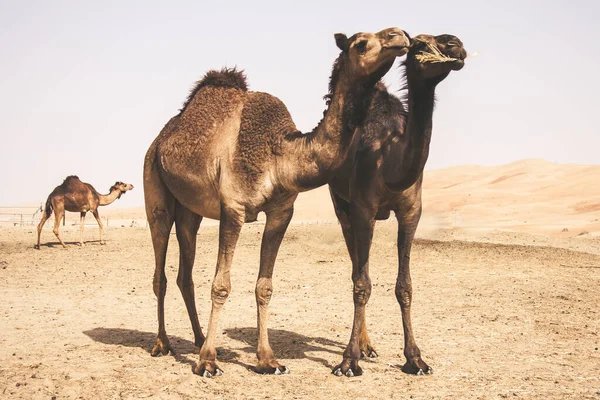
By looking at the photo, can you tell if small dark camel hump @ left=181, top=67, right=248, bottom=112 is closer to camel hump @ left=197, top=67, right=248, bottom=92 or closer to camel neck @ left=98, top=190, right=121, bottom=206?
camel hump @ left=197, top=67, right=248, bottom=92

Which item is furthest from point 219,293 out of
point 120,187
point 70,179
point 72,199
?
point 120,187

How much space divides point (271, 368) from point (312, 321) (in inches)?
128

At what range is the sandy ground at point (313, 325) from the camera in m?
6.37

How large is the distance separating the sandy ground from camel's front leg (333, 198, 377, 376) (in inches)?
6.6

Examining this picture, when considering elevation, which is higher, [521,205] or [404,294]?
[521,205]

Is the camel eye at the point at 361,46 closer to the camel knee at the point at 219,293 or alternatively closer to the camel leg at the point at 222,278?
the camel leg at the point at 222,278

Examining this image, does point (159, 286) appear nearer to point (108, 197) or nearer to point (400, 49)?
point (400, 49)

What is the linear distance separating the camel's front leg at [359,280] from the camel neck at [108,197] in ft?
63.0

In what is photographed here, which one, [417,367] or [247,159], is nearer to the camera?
[247,159]

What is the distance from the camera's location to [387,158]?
6.70 m

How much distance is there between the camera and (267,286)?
6961 mm

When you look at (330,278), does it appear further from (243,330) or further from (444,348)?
(444,348)

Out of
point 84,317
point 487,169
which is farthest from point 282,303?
point 487,169

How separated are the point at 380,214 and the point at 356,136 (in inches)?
36.8
